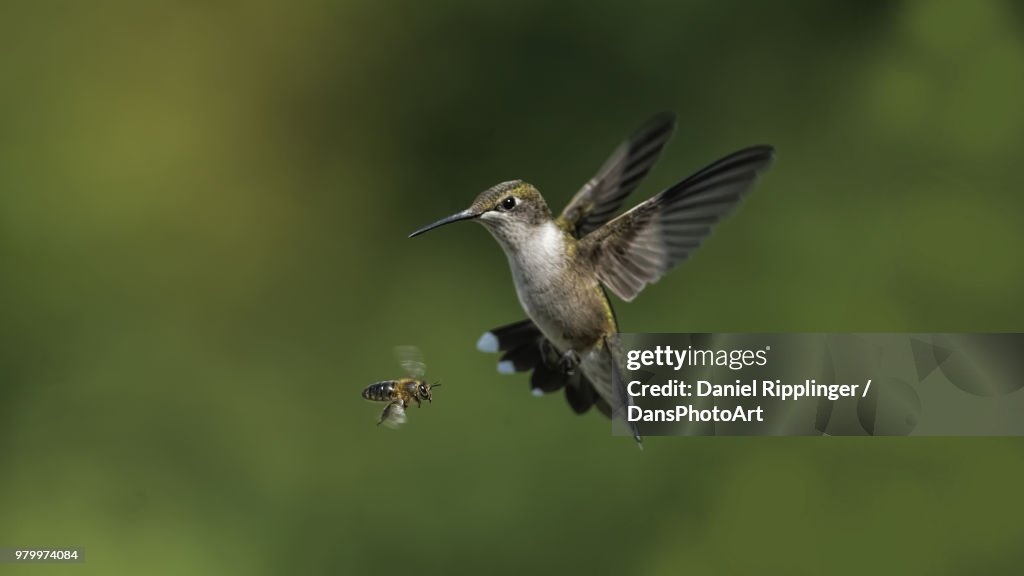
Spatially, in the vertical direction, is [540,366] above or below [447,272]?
below

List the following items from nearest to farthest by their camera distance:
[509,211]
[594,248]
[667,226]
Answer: [509,211], [667,226], [594,248]

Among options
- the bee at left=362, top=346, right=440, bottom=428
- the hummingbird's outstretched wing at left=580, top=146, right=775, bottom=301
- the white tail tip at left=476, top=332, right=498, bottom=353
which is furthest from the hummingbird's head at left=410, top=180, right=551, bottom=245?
the bee at left=362, top=346, right=440, bottom=428

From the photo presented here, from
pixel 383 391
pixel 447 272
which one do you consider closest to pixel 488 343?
pixel 383 391

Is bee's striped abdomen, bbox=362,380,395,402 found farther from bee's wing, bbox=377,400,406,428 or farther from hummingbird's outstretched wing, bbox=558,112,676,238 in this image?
hummingbird's outstretched wing, bbox=558,112,676,238

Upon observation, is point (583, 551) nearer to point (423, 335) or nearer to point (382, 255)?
point (423, 335)

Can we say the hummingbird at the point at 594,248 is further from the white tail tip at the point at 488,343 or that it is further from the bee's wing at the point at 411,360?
the bee's wing at the point at 411,360

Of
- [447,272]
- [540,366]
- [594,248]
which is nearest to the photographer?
[594,248]

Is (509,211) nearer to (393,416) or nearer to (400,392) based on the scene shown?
(393,416)
